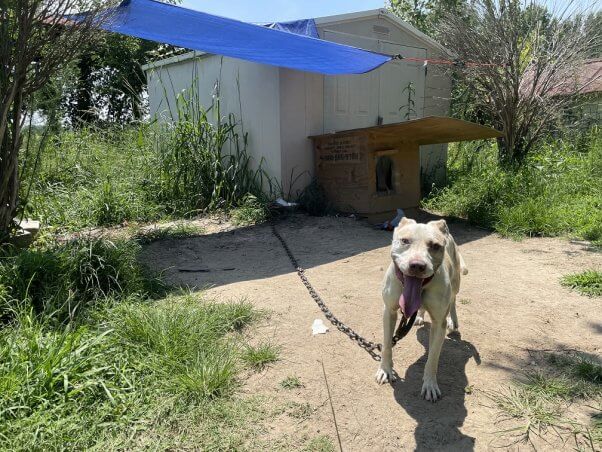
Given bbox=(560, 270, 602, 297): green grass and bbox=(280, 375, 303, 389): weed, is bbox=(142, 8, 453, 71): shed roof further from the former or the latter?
bbox=(280, 375, 303, 389): weed

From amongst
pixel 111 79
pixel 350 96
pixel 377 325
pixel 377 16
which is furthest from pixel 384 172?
pixel 111 79

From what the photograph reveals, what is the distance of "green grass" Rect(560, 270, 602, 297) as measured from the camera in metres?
4.25

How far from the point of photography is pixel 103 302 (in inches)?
132

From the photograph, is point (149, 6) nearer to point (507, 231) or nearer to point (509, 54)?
point (507, 231)

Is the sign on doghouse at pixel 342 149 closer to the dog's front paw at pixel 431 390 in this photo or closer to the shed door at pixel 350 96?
the shed door at pixel 350 96

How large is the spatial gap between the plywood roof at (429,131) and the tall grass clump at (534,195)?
0.96 m

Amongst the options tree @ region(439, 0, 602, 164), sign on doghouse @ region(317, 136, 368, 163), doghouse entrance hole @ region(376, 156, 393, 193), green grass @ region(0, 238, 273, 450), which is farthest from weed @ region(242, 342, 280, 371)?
tree @ region(439, 0, 602, 164)

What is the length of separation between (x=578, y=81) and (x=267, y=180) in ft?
20.2

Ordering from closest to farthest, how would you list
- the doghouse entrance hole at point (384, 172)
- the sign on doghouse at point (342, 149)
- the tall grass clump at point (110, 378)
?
1. the tall grass clump at point (110, 378)
2. the sign on doghouse at point (342, 149)
3. the doghouse entrance hole at point (384, 172)

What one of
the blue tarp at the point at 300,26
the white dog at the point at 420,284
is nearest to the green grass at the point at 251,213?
the blue tarp at the point at 300,26

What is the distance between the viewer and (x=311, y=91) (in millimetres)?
7695

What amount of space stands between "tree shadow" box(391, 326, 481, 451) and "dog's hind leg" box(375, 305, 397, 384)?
67 millimetres

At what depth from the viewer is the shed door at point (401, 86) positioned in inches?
348

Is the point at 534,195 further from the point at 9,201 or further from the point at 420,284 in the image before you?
the point at 9,201
